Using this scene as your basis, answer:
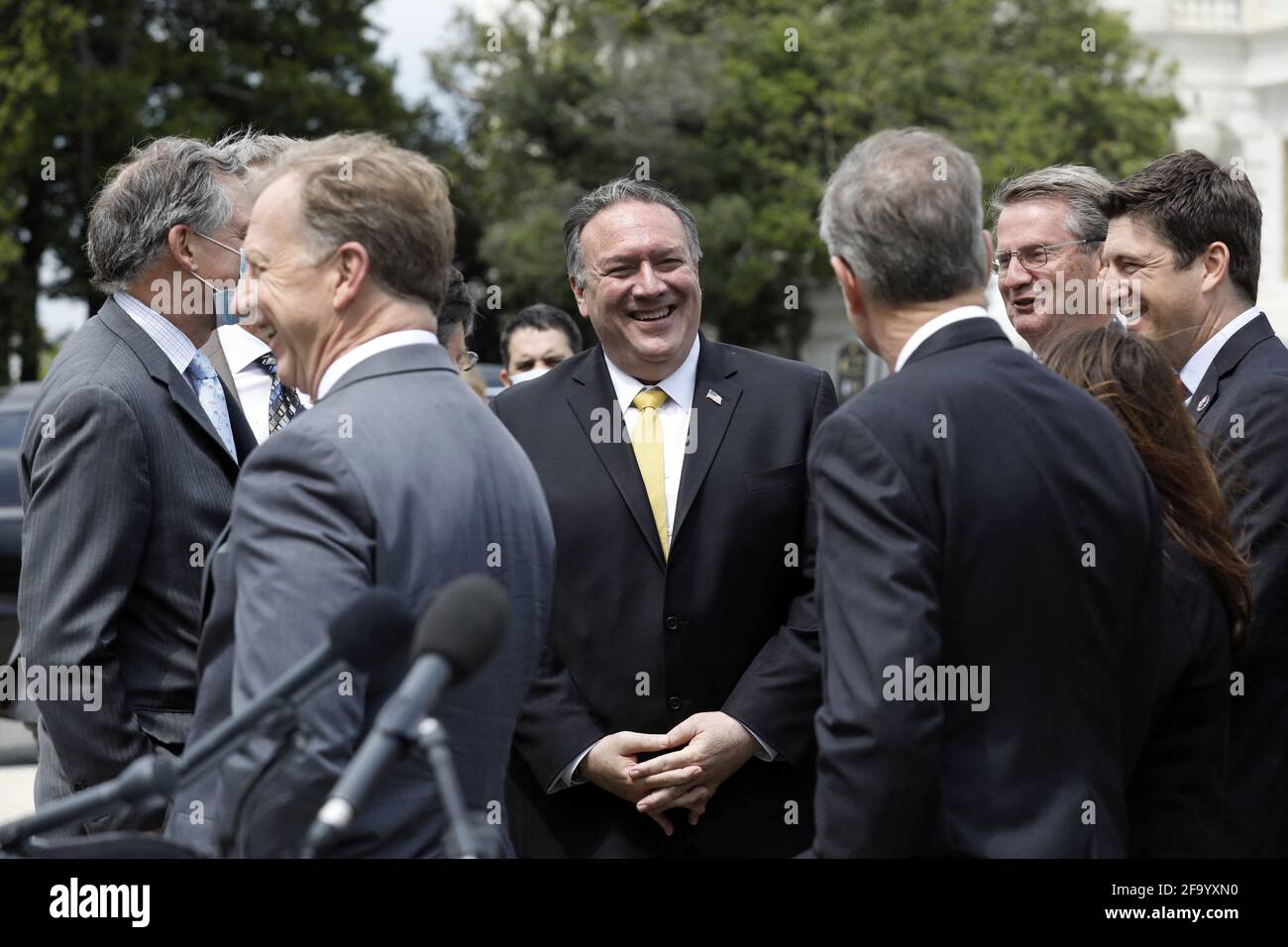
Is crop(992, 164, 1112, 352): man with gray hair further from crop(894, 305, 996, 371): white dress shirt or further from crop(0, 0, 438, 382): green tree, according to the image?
crop(0, 0, 438, 382): green tree

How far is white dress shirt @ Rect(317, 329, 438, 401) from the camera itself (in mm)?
2934

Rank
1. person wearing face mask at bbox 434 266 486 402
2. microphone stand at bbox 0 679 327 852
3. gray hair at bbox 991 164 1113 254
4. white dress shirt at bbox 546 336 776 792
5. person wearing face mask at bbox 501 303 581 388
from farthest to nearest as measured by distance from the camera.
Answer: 1. person wearing face mask at bbox 501 303 581 388
2. person wearing face mask at bbox 434 266 486 402
3. gray hair at bbox 991 164 1113 254
4. white dress shirt at bbox 546 336 776 792
5. microphone stand at bbox 0 679 327 852

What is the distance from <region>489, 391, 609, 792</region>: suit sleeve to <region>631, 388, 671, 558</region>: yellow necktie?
1.36ft

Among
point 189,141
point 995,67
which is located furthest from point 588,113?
point 189,141

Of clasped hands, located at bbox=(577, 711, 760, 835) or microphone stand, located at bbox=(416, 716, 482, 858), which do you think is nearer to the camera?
microphone stand, located at bbox=(416, 716, 482, 858)

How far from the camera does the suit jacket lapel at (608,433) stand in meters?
4.23

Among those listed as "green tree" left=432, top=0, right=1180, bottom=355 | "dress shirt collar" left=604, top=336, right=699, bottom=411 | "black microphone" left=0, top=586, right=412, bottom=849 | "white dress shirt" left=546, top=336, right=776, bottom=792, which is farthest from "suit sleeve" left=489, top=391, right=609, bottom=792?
"green tree" left=432, top=0, right=1180, bottom=355

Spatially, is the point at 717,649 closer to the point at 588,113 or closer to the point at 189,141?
the point at 189,141

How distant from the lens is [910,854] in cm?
284

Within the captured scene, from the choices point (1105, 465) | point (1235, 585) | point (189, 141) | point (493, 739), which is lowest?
point (493, 739)

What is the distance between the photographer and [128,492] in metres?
3.55

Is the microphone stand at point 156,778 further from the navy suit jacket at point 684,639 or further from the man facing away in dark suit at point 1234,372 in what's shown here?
the man facing away in dark suit at point 1234,372

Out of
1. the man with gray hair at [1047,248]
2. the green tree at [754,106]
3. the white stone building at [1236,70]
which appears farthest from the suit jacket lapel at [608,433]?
the white stone building at [1236,70]
